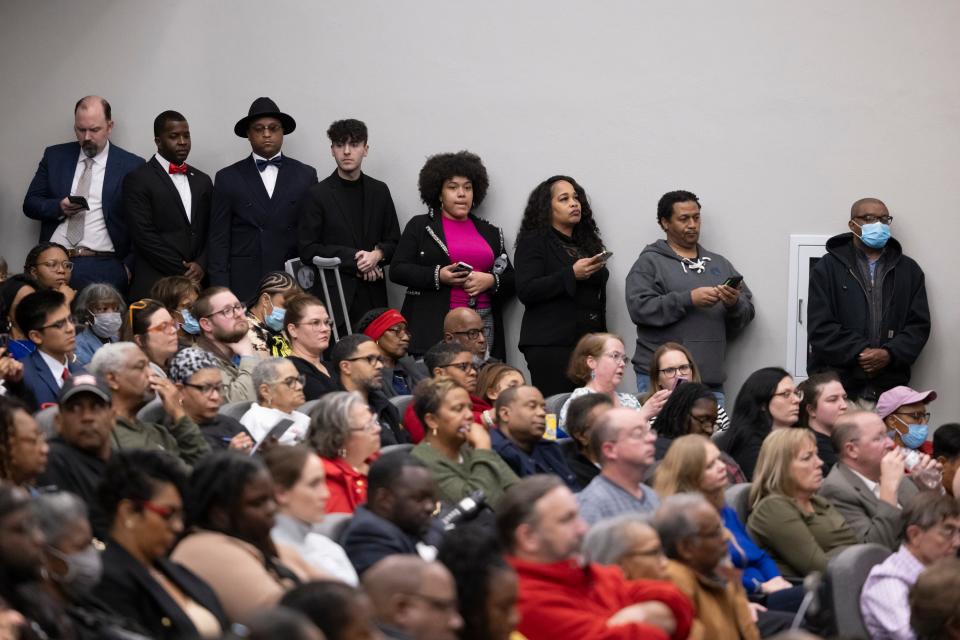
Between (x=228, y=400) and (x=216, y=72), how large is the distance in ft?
10.2

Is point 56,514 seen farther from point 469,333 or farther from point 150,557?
point 469,333

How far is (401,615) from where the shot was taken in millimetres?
3311

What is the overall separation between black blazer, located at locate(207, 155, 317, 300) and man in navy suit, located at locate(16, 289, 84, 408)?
2.51 metres

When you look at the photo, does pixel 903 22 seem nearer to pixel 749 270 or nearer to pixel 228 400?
pixel 749 270

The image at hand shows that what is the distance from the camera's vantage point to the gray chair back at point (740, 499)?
534 centimetres

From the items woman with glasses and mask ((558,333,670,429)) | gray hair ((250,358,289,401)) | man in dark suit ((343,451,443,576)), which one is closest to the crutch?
woman with glasses and mask ((558,333,670,429))

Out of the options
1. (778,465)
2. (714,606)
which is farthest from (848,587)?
(778,465)

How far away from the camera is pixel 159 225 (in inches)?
327

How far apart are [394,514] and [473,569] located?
81 centimetres

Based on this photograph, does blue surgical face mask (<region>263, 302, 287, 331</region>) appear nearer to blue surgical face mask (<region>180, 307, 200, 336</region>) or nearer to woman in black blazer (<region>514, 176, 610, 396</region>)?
blue surgical face mask (<region>180, 307, 200, 336</region>)

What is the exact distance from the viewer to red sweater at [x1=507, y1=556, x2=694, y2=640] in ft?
12.7

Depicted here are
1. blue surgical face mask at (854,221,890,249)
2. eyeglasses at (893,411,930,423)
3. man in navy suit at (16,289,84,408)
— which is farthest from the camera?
blue surgical face mask at (854,221,890,249)

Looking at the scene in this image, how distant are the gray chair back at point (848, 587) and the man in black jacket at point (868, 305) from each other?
10.6 ft

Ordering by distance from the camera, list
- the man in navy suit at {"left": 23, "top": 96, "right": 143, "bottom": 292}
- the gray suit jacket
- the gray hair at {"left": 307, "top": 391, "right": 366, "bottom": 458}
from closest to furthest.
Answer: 1. the gray hair at {"left": 307, "top": 391, "right": 366, "bottom": 458}
2. the gray suit jacket
3. the man in navy suit at {"left": 23, "top": 96, "right": 143, "bottom": 292}
